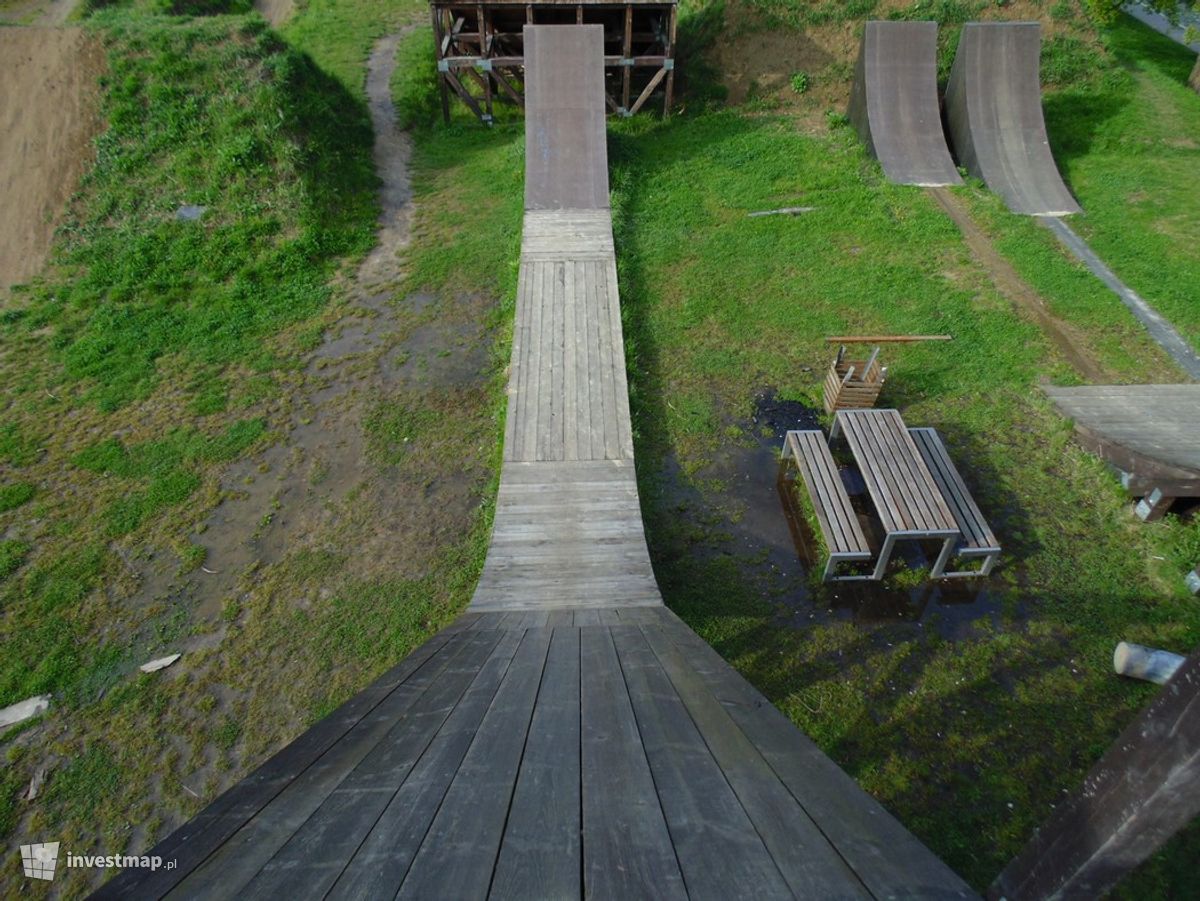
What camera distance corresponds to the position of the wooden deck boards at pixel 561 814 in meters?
1.51

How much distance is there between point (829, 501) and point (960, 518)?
47.0 inches

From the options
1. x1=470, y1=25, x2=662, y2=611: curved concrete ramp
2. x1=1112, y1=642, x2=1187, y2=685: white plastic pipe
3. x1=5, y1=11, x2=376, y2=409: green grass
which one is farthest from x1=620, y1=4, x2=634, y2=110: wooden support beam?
x1=1112, y1=642, x2=1187, y2=685: white plastic pipe

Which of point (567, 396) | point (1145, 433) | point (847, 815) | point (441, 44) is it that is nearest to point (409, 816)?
point (847, 815)

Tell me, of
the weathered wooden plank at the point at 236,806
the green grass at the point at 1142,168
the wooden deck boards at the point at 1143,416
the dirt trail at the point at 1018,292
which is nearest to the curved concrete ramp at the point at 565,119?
the dirt trail at the point at 1018,292

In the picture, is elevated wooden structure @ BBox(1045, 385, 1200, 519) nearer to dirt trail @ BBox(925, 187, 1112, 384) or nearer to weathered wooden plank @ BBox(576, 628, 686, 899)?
dirt trail @ BBox(925, 187, 1112, 384)

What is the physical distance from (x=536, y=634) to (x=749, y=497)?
3280 millimetres

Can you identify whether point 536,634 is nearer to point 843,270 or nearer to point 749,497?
point 749,497

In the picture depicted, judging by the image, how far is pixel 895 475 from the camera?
617 cm

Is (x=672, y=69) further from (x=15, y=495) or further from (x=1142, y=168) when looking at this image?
(x=15, y=495)

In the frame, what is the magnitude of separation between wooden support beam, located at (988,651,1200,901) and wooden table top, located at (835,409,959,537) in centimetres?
386

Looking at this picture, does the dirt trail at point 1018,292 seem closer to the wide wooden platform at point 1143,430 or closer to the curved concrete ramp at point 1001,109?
the wide wooden platform at point 1143,430

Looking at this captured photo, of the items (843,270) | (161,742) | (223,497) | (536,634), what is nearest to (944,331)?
(843,270)

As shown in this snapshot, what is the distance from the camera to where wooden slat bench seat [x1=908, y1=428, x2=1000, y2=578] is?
18.9ft

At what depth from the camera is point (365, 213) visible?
11.3 m
